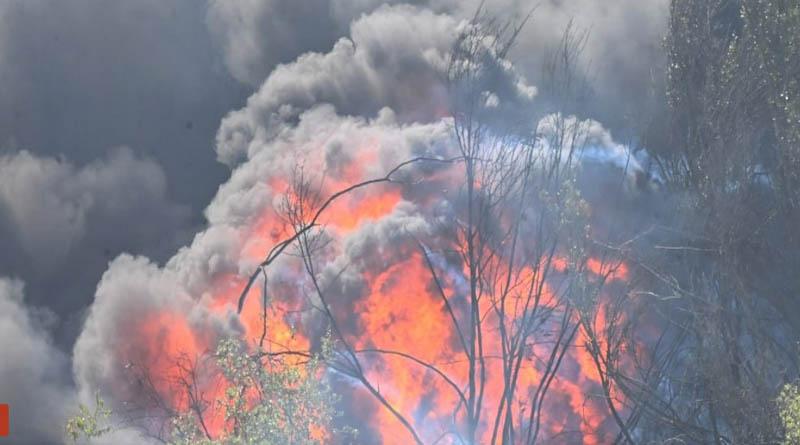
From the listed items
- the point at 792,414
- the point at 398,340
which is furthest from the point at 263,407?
the point at 398,340

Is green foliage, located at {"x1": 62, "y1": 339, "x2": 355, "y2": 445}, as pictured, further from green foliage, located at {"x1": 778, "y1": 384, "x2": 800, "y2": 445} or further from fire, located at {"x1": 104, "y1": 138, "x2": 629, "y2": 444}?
fire, located at {"x1": 104, "y1": 138, "x2": 629, "y2": 444}

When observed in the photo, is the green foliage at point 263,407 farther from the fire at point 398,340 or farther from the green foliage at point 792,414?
the fire at point 398,340

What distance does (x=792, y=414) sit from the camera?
14.2m

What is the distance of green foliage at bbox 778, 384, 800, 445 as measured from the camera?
537 inches

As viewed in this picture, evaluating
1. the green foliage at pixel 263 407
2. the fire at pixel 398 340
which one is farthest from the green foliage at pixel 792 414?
the fire at pixel 398 340

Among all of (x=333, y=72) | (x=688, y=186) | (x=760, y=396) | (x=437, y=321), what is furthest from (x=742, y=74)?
(x=333, y=72)

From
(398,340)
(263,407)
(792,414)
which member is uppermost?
(398,340)

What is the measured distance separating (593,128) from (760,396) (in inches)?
567

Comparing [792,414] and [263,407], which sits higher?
[263,407]

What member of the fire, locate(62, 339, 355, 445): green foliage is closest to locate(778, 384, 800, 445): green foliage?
locate(62, 339, 355, 445): green foliage

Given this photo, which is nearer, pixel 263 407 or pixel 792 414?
pixel 792 414

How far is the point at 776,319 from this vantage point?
63.2 feet

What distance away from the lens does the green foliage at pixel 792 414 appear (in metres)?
13.6

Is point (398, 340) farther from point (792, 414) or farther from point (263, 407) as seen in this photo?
point (792, 414)
